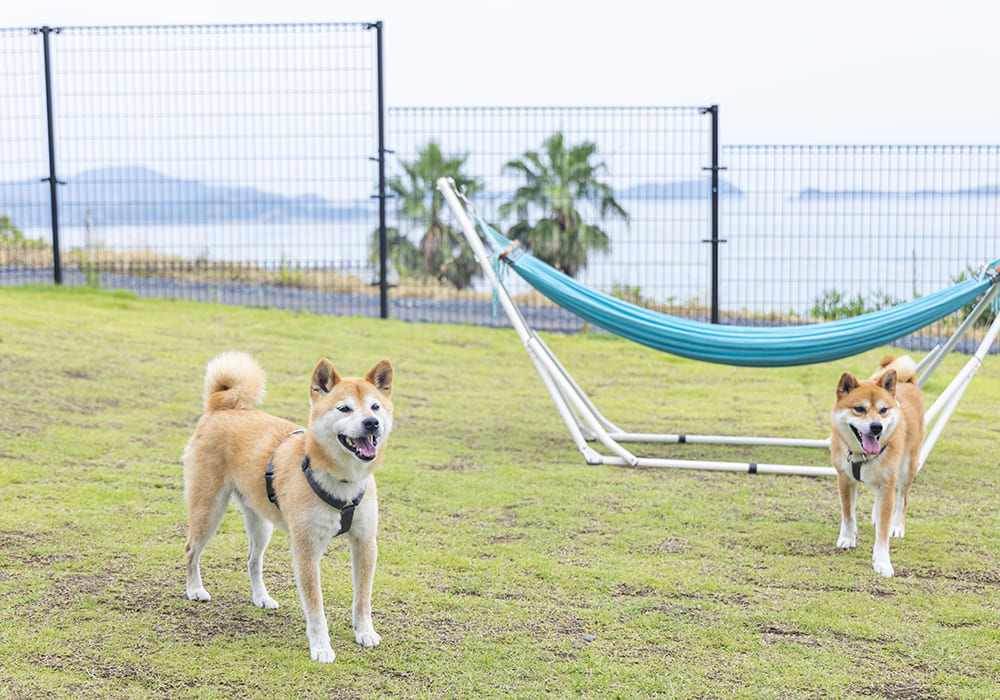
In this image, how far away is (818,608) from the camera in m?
3.26

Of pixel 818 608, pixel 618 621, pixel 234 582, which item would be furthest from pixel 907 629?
pixel 234 582

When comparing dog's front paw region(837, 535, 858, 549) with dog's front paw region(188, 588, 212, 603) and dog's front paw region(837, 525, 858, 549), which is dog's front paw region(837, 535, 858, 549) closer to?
dog's front paw region(837, 525, 858, 549)

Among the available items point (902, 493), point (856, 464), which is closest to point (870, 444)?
point (856, 464)

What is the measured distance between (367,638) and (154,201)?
26.4 feet

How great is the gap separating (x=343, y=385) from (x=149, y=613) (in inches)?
42.7

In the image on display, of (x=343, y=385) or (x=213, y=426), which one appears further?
(x=213, y=426)

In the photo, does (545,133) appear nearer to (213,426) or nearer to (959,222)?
(959,222)

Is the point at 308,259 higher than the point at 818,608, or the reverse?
the point at 308,259

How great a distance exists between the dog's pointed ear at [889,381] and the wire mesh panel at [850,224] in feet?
19.0

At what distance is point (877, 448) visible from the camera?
11.9ft

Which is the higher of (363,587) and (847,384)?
(847,384)

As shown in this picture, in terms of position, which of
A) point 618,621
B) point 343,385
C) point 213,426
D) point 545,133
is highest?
point 545,133

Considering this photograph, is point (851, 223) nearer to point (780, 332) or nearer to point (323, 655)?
point (780, 332)

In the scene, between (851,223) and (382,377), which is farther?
(851,223)
